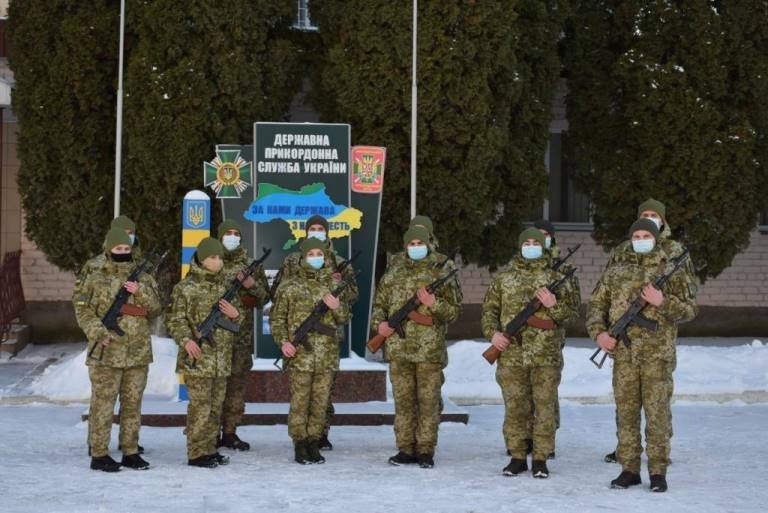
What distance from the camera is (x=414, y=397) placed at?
8.58 metres

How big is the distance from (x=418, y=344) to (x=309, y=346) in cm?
80

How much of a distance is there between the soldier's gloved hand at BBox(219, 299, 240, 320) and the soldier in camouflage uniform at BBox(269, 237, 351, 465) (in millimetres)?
386

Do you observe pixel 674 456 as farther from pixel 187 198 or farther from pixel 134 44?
pixel 134 44

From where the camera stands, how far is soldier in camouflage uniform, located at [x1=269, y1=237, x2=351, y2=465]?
28.0 feet

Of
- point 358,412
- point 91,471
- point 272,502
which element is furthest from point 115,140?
point 272,502

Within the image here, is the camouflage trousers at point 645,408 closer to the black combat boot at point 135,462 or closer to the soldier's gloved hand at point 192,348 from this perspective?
the soldier's gloved hand at point 192,348

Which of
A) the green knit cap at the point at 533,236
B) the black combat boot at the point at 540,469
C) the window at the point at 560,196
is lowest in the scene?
the black combat boot at the point at 540,469

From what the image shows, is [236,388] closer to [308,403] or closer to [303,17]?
[308,403]

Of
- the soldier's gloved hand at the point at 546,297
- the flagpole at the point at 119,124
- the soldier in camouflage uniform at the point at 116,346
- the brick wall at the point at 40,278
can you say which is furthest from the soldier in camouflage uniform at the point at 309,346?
the brick wall at the point at 40,278

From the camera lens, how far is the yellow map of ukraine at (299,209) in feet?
37.2

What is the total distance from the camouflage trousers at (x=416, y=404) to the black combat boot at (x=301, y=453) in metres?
0.68

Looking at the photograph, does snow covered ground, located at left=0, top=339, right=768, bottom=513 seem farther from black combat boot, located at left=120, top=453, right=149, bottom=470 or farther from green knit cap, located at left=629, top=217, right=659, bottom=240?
green knit cap, located at left=629, top=217, right=659, bottom=240

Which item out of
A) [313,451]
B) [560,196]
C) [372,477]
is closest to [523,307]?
[372,477]

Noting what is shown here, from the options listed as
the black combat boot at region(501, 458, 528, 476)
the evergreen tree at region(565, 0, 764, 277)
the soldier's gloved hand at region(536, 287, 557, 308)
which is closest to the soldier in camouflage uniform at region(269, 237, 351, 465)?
the black combat boot at region(501, 458, 528, 476)
